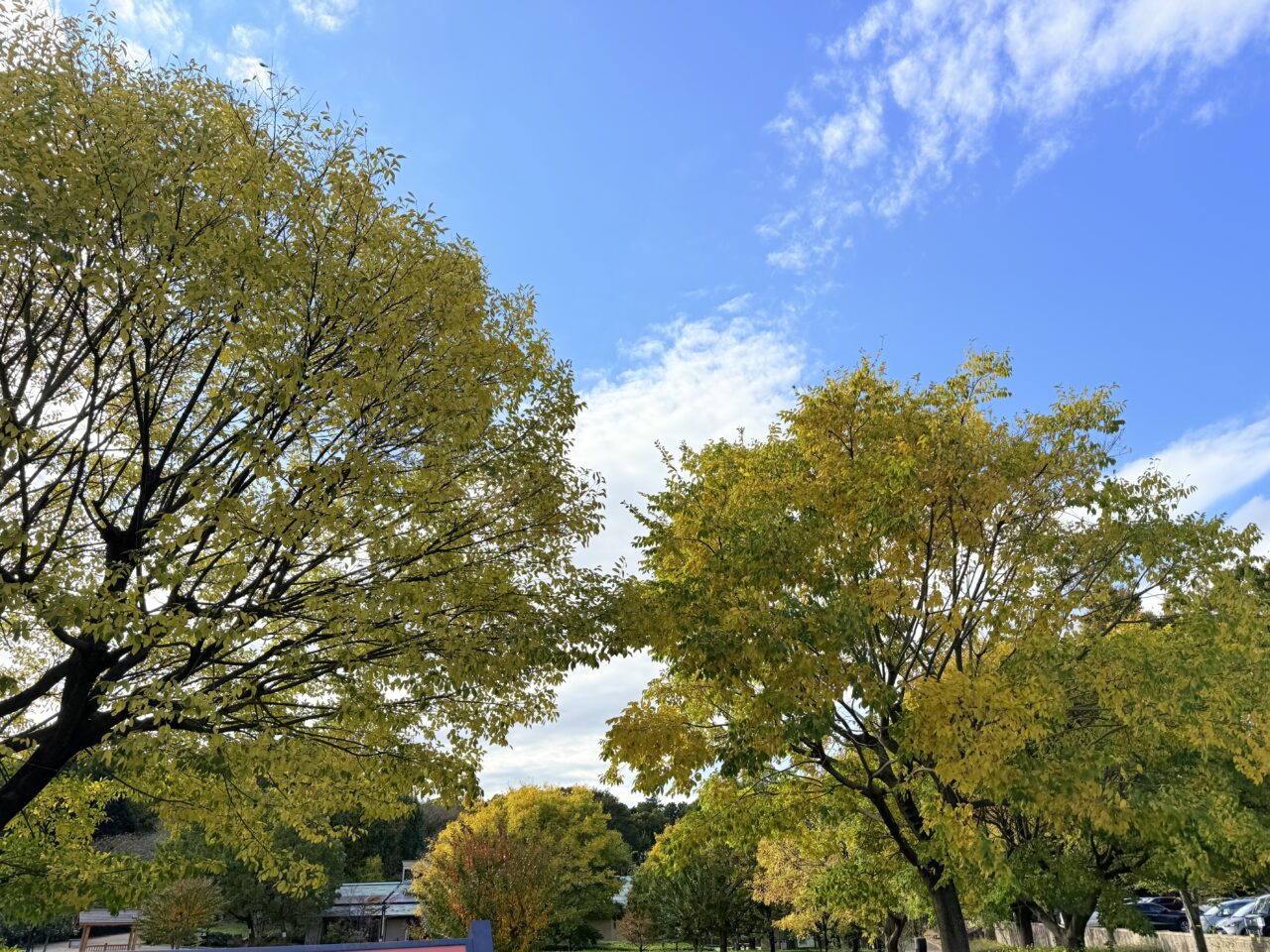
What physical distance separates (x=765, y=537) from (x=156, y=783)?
8.23 metres

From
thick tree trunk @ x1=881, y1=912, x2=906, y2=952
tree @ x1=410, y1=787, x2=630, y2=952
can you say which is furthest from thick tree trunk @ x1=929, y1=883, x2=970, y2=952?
thick tree trunk @ x1=881, y1=912, x2=906, y2=952

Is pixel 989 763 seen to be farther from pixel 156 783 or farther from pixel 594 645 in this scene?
pixel 156 783

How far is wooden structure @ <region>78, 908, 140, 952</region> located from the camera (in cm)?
3016

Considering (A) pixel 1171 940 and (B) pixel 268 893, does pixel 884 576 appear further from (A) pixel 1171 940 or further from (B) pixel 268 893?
(B) pixel 268 893

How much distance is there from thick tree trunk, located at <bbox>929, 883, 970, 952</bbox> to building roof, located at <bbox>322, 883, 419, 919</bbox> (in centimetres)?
3992

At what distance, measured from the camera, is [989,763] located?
787 cm

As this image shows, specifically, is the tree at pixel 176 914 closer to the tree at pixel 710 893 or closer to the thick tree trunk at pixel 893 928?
the tree at pixel 710 893

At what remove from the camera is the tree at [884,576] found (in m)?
8.78

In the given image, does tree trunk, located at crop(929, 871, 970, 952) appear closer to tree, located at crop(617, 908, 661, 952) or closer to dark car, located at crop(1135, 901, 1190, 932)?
dark car, located at crop(1135, 901, 1190, 932)

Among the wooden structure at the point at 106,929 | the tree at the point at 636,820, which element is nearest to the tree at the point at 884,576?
the wooden structure at the point at 106,929

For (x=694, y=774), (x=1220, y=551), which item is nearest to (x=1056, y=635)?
(x=1220, y=551)

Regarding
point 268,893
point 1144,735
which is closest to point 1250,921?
point 1144,735

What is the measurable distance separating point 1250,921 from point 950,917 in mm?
22470

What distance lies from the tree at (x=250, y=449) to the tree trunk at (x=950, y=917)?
7089mm
